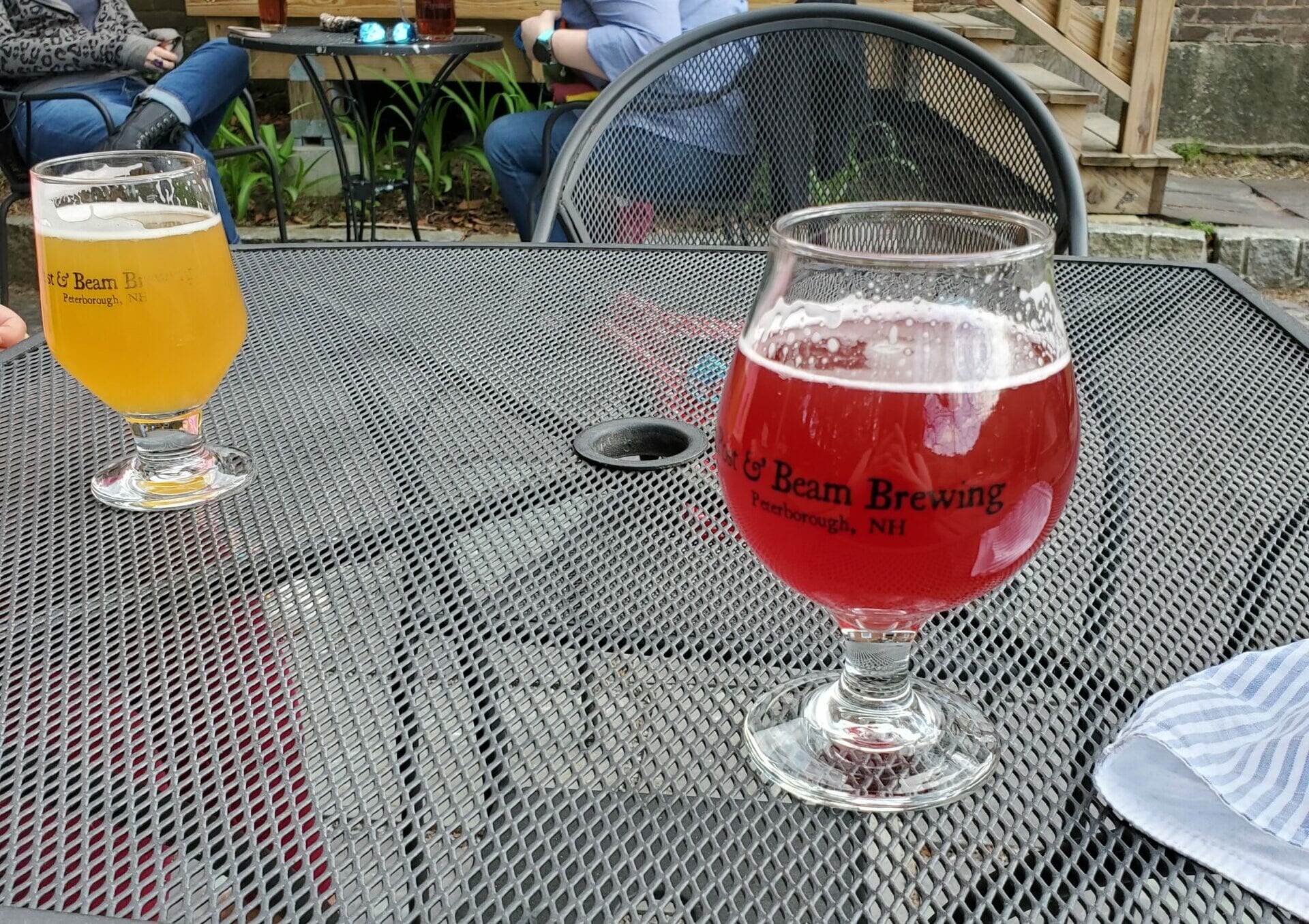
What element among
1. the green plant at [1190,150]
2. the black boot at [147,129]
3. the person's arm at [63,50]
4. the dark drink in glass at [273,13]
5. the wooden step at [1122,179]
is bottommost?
the green plant at [1190,150]

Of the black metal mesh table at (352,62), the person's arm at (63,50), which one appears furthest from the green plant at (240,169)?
the person's arm at (63,50)

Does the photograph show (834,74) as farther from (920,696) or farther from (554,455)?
(920,696)

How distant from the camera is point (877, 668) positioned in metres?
0.53

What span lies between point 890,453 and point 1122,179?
4.09 metres

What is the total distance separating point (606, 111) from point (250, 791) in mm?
1422

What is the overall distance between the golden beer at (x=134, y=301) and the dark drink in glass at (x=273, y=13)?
3159 mm

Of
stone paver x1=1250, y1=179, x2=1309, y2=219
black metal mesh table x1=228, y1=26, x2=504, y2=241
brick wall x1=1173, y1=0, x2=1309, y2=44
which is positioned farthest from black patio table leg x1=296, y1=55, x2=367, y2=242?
brick wall x1=1173, y1=0, x2=1309, y2=44

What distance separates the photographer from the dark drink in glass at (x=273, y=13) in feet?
11.9

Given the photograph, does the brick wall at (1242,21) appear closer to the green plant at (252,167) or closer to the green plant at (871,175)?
the green plant at (252,167)

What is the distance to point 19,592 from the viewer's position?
0.66m

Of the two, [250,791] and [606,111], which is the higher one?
[606,111]

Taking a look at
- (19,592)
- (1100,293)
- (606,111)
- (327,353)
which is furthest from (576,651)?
(606,111)

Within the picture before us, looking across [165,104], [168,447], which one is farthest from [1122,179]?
[168,447]

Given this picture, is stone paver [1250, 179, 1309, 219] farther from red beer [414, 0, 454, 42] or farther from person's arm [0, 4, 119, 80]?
person's arm [0, 4, 119, 80]
